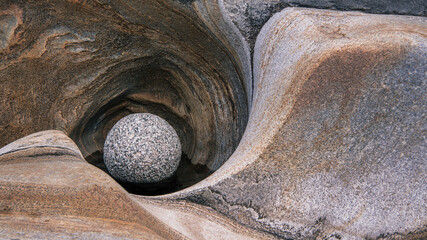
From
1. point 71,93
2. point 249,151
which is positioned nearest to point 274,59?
point 249,151

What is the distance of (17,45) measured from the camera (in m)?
2.06

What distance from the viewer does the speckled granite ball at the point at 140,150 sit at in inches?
77.4

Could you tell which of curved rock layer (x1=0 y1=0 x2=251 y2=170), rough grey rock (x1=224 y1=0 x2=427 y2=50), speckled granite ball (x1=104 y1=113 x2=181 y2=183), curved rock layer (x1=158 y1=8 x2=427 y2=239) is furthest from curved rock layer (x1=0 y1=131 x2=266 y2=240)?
rough grey rock (x1=224 y1=0 x2=427 y2=50)

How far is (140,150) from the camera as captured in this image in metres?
1.96

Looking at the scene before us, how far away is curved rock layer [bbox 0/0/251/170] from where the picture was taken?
2.08 m

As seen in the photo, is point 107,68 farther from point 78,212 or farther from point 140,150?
point 78,212

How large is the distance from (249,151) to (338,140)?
1.24 ft

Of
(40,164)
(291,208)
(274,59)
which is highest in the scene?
(274,59)

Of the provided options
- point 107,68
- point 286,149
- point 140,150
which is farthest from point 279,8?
point 107,68

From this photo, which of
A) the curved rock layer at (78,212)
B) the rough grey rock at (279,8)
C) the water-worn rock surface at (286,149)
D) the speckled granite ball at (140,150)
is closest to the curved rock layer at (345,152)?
the water-worn rock surface at (286,149)

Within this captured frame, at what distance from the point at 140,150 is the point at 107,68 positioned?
848mm

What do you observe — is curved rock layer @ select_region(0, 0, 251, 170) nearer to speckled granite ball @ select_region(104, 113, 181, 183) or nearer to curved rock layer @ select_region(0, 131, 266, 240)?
speckled granite ball @ select_region(104, 113, 181, 183)

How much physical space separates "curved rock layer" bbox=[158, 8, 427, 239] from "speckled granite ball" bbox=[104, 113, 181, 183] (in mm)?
715

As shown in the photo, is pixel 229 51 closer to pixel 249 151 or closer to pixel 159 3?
pixel 159 3
